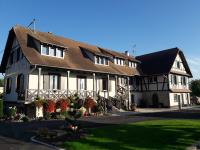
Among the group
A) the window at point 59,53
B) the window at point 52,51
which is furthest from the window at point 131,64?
the window at point 52,51

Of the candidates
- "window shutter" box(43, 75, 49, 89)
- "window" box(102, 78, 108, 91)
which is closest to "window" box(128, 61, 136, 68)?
"window" box(102, 78, 108, 91)

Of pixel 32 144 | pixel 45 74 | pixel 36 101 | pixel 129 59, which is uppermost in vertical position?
pixel 129 59

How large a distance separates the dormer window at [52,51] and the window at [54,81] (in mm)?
2299

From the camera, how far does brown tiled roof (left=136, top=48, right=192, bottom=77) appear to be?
1484 inches

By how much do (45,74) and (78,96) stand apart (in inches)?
167

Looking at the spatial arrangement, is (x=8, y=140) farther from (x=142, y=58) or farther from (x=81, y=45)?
(x=142, y=58)

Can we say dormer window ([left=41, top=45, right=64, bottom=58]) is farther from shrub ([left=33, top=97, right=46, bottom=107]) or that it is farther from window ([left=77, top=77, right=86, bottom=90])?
shrub ([left=33, top=97, right=46, bottom=107])

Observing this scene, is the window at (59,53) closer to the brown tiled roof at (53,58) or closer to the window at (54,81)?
the brown tiled roof at (53,58)

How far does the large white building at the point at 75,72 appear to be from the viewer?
2341cm

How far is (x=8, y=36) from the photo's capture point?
1077 inches

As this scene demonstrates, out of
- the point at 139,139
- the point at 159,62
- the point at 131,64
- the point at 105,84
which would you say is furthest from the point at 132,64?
the point at 139,139

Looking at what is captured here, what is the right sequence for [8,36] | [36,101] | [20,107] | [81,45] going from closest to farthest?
[36,101] → [20,107] → [8,36] → [81,45]

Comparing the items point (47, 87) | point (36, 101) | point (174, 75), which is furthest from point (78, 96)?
point (174, 75)

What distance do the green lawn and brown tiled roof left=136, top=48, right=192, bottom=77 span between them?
24.0 m
